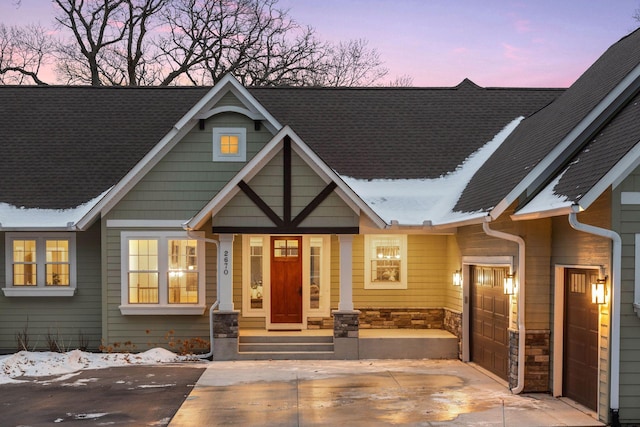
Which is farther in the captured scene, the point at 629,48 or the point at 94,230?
the point at 94,230

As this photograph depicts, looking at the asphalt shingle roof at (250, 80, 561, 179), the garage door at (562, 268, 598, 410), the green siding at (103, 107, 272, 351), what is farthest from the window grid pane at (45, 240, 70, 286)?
the garage door at (562, 268, 598, 410)

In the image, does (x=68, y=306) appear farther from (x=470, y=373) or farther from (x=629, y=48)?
(x=629, y=48)

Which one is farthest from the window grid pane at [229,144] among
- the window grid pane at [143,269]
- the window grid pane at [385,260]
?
the window grid pane at [385,260]

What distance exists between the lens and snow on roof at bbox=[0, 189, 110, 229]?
615 inches

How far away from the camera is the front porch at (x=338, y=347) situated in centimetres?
1506

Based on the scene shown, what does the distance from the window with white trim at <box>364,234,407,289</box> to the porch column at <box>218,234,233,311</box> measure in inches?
140

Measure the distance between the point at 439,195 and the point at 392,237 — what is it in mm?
1498

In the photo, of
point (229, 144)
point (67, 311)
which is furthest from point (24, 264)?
point (229, 144)

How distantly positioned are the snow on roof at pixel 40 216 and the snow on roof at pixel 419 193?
6.19 meters

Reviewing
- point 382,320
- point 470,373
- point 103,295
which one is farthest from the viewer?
point 382,320

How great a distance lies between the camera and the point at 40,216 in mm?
15953

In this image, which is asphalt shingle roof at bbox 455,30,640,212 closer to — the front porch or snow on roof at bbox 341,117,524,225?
snow on roof at bbox 341,117,524,225

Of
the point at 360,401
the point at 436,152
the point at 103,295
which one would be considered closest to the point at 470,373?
the point at 360,401

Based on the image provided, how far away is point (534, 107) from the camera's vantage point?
1898cm
